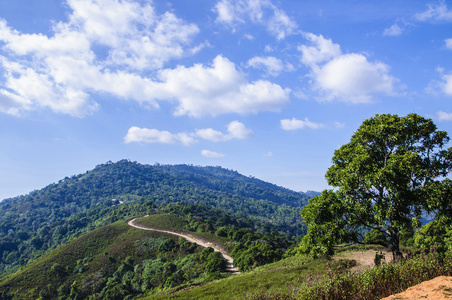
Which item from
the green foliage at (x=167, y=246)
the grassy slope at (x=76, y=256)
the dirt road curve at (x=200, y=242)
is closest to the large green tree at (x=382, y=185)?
the dirt road curve at (x=200, y=242)

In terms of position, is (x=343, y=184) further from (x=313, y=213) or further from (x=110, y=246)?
(x=110, y=246)

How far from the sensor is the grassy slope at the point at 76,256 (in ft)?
188

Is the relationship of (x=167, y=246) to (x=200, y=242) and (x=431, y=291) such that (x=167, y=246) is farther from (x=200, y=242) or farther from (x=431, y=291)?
(x=431, y=291)

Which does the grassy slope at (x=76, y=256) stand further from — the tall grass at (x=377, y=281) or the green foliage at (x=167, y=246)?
the tall grass at (x=377, y=281)

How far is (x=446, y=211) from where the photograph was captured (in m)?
13.7

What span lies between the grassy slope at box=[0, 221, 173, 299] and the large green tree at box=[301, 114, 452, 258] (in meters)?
64.2

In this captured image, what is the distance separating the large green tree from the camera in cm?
1362

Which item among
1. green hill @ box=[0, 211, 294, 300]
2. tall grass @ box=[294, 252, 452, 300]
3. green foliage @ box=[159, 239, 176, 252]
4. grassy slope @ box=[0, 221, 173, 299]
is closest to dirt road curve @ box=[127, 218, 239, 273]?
green hill @ box=[0, 211, 294, 300]

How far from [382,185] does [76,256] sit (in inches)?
3114

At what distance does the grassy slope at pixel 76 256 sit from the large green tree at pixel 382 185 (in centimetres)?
6423

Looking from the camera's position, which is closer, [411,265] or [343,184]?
[411,265]

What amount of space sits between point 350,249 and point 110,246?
67.4 m

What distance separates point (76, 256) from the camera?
232 ft

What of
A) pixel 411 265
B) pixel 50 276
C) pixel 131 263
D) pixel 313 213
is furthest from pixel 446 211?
pixel 50 276
